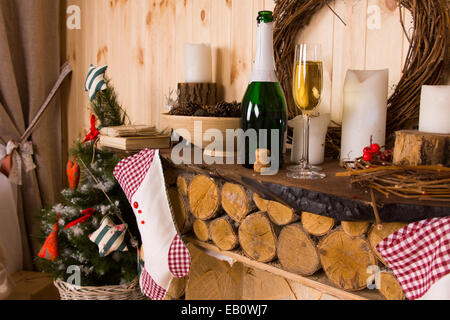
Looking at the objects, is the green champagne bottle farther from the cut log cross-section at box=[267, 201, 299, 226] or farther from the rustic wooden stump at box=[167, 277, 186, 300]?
the rustic wooden stump at box=[167, 277, 186, 300]

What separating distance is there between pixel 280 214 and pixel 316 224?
0.10 m

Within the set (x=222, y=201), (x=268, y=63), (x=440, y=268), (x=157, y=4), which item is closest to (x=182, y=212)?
(x=222, y=201)

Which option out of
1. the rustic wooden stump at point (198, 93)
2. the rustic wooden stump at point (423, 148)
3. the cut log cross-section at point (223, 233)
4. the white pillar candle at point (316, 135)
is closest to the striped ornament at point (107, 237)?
the cut log cross-section at point (223, 233)

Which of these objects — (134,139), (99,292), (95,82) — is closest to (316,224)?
(134,139)

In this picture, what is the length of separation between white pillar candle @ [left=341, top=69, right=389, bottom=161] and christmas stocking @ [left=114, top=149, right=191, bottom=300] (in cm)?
54

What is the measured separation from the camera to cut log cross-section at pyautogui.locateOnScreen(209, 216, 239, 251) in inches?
43.8

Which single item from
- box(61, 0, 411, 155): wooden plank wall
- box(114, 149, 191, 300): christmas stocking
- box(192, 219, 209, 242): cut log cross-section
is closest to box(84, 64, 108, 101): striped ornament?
box(61, 0, 411, 155): wooden plank wall

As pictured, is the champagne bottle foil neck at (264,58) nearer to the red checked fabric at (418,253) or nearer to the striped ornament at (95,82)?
the red checked fabric at (418,253)

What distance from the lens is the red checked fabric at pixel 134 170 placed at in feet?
4.10

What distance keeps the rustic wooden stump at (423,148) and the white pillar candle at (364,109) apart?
0.13 metres
